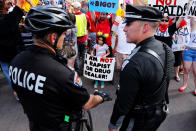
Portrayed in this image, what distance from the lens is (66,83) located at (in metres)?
1.19

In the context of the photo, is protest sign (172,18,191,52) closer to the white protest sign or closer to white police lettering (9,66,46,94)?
the white protest sign

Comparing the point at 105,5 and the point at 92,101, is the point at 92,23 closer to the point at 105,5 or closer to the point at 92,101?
the point at 105,5

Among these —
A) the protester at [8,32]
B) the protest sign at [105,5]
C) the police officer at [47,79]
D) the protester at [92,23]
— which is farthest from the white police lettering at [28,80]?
the protester at [92,23]

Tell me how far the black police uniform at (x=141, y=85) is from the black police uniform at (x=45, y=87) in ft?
1.33

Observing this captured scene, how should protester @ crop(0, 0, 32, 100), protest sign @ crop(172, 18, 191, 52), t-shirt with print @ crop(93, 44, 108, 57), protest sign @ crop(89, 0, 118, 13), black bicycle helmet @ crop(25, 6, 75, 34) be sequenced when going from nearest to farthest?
1. black bicycle helmet @ crop(25, 6, 75, 34)
2. protester @ crop(0, 0, 32, 100)
3. protest sign @ crop(89, 0, 118, 13)
4. t-shirt with print @ crop(93, 44, 108, 57)
5. protest sign @ crop(172, 18, 191, 52)

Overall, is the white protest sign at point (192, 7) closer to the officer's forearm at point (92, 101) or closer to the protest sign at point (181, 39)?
the protest sign at point (181, 39)

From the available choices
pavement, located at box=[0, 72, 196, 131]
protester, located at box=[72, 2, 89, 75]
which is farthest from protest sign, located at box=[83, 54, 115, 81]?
protester, located at box=[72, 2, 89, 75]

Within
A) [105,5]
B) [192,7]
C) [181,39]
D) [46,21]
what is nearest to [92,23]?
[105,5]

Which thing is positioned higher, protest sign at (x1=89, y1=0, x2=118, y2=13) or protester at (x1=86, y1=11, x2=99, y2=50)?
protest sign at (x1=89, y1=0, x2=118, y2=13)

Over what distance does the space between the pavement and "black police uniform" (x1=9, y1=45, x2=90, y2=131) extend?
184 cm

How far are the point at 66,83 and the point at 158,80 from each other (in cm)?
90

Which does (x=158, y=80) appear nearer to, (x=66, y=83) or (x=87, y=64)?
(x=66, y=83)

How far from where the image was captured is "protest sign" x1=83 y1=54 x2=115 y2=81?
4.25m

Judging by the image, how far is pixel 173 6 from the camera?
314cm
